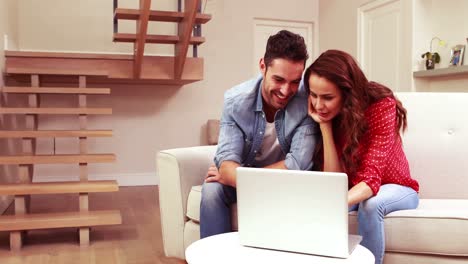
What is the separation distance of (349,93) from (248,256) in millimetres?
683

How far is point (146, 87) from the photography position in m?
5.26

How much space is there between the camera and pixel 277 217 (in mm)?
1223

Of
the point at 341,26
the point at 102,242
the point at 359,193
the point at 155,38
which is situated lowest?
the point at 102,242

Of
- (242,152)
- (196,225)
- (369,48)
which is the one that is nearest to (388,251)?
(242,152)

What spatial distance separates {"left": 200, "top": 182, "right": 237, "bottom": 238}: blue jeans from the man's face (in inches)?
15.1

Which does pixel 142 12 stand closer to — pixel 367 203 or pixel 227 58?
pixel 227 58

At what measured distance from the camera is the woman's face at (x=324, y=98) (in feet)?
5.22

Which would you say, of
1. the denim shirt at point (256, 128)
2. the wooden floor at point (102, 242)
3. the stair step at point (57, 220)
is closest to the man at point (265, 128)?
the denim shirt at point (256, 128)

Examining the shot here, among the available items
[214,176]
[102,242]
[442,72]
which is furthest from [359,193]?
[442,72]

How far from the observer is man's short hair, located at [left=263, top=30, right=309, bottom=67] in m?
1.62

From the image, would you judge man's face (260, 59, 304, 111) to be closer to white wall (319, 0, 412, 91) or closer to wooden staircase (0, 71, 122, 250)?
wooden staircase (0, 71, 122, 250)

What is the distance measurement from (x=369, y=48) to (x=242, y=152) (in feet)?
11.8

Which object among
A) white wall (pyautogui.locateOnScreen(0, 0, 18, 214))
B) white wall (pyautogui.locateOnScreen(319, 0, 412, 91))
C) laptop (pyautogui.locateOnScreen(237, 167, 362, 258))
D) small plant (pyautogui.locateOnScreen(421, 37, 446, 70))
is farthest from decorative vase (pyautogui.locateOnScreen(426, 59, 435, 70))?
white wall (pyautogui.locateOnScreen(0, 0, 18, 214))

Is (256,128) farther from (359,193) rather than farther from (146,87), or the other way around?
(146,87)
